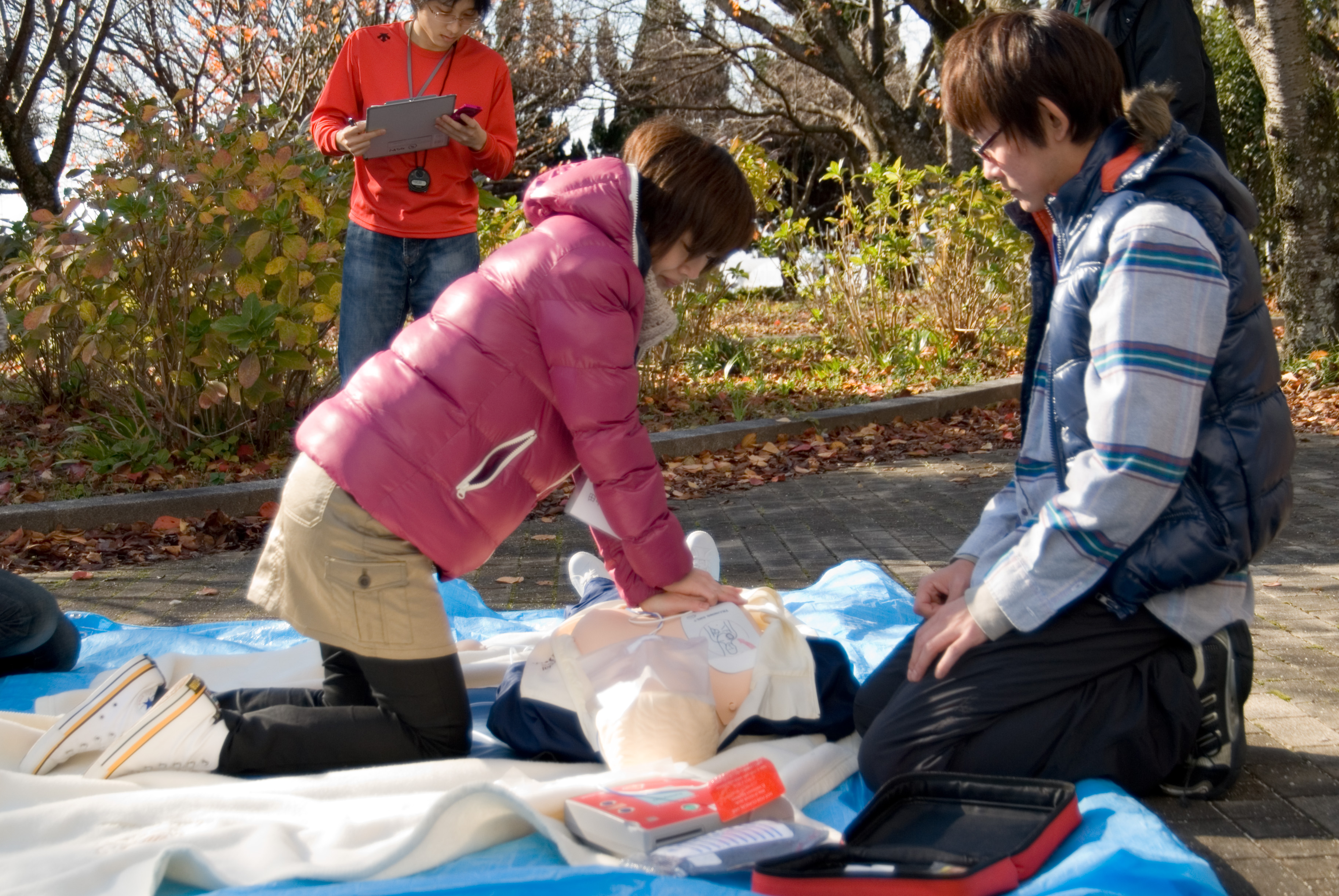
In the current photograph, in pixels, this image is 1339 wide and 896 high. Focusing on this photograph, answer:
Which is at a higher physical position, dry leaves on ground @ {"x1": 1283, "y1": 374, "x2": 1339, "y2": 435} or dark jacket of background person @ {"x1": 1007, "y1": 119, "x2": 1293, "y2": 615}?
dark jacket of background person @ {"x1": 1007, "y1": 119, "x2": 1293, "y2": 615}

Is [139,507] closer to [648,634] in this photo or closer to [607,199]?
[648,634]

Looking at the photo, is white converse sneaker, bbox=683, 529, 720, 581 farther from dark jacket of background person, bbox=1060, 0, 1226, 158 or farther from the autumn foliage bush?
the autumn foliage bush

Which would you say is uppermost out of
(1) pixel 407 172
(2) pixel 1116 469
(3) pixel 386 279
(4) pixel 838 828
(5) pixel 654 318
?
(1) pixel 407 172

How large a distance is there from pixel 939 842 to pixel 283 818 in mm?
1136

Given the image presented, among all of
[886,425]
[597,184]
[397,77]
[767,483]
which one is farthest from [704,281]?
[597,184]

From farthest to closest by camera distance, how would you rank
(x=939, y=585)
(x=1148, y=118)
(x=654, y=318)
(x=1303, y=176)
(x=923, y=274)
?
(x=923, y=274), (x=1303, y=176), (x=939, y=585), (x=654, y=318), (x=1148, y=118)

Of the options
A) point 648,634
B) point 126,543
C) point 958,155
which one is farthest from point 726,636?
point 958,155

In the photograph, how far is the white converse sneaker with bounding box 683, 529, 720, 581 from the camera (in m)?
3.07

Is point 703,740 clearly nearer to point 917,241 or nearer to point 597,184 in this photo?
point 597,184

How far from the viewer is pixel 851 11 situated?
49.7ft

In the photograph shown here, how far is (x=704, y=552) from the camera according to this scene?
310cm

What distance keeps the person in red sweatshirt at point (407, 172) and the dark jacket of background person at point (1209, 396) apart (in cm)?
277

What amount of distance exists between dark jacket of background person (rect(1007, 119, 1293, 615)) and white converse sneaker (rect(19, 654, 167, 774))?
191cm

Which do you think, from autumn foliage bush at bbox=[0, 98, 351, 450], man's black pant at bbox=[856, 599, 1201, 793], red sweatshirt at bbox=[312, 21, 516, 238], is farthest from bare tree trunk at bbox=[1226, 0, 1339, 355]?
man's black pant at bbox=[856, 599, 1201, 793]
